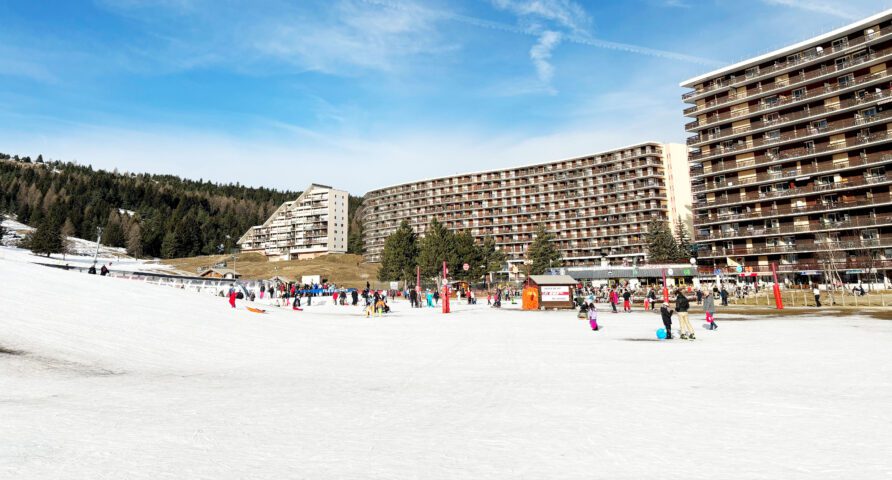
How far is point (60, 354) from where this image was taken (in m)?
11.8

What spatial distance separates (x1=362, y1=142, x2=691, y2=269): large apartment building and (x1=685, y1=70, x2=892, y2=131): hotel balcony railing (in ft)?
87.2

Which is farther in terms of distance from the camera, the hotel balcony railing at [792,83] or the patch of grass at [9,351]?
the hotel balcony railing at [792,83]

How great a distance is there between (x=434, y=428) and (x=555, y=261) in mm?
84259

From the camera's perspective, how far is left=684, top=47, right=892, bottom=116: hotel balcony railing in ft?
188

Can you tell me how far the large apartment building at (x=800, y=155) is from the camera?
56281 millimetres

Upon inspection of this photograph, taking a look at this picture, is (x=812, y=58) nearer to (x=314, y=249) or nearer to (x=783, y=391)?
(x=783, y=391)

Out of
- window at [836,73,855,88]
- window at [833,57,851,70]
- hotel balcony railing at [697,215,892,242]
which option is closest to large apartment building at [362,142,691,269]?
hotel balcony railing at [697,215,892,242]

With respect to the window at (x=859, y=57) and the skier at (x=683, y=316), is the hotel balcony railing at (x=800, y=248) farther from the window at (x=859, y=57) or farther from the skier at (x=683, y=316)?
the skier at (x=683, y=316)

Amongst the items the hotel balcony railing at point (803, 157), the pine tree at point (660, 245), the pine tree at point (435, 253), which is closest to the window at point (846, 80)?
the hotel balcony railing at point (803, 157)

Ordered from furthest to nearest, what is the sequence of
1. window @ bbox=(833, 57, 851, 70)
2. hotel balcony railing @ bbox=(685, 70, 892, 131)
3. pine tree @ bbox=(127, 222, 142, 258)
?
pine tree @ bbox=(127, 222, 142, 258) < window @ bbox=(833, 57, 851, 70) < hotel balcony railing @ bbox=(685, 70, 892, 131)

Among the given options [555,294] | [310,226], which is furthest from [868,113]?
[310,226]

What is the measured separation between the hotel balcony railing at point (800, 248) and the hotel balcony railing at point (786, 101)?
18.9m

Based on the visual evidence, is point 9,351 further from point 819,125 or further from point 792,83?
point 792,83

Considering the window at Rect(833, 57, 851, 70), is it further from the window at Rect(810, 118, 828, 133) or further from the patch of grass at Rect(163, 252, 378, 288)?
the patch of grass at Rect(163, 252, 378, 288)
